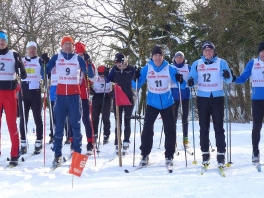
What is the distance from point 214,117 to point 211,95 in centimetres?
35

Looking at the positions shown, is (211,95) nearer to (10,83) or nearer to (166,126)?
(166,126)

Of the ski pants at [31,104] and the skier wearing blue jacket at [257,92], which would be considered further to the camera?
the ski pants at [31,104]

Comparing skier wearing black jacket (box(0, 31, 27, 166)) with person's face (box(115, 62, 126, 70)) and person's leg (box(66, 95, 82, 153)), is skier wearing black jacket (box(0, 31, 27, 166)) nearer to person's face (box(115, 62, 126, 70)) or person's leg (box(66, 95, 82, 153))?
person's leg (box(66, 95, 82, 153))

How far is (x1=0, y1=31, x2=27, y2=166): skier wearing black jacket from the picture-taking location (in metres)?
5.95

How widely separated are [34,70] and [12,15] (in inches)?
562

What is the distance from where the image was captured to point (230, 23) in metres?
15.5

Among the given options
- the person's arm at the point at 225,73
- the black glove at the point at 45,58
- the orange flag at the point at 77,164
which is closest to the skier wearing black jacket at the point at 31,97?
the black glove at the point at 45,58

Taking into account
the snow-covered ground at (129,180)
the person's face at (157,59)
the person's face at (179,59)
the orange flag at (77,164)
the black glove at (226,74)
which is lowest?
the snow-covered ground at (129,180)

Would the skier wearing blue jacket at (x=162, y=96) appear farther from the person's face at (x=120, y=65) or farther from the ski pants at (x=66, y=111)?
the person's face at (x=120, y=65)

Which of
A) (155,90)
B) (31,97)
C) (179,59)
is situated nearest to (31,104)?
(31,97)

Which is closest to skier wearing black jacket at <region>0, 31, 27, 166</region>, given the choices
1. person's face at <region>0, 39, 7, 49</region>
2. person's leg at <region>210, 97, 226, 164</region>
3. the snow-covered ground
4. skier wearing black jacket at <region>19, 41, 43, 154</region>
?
person's face at <region>0, 39, 7, 49</region>

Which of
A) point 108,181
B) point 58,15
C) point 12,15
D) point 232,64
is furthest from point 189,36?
point 108,181

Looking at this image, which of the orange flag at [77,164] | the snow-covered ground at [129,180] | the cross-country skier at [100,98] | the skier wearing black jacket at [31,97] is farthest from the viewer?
the cross-country skier at [100,98]

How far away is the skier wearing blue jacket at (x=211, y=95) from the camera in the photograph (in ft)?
18.6
